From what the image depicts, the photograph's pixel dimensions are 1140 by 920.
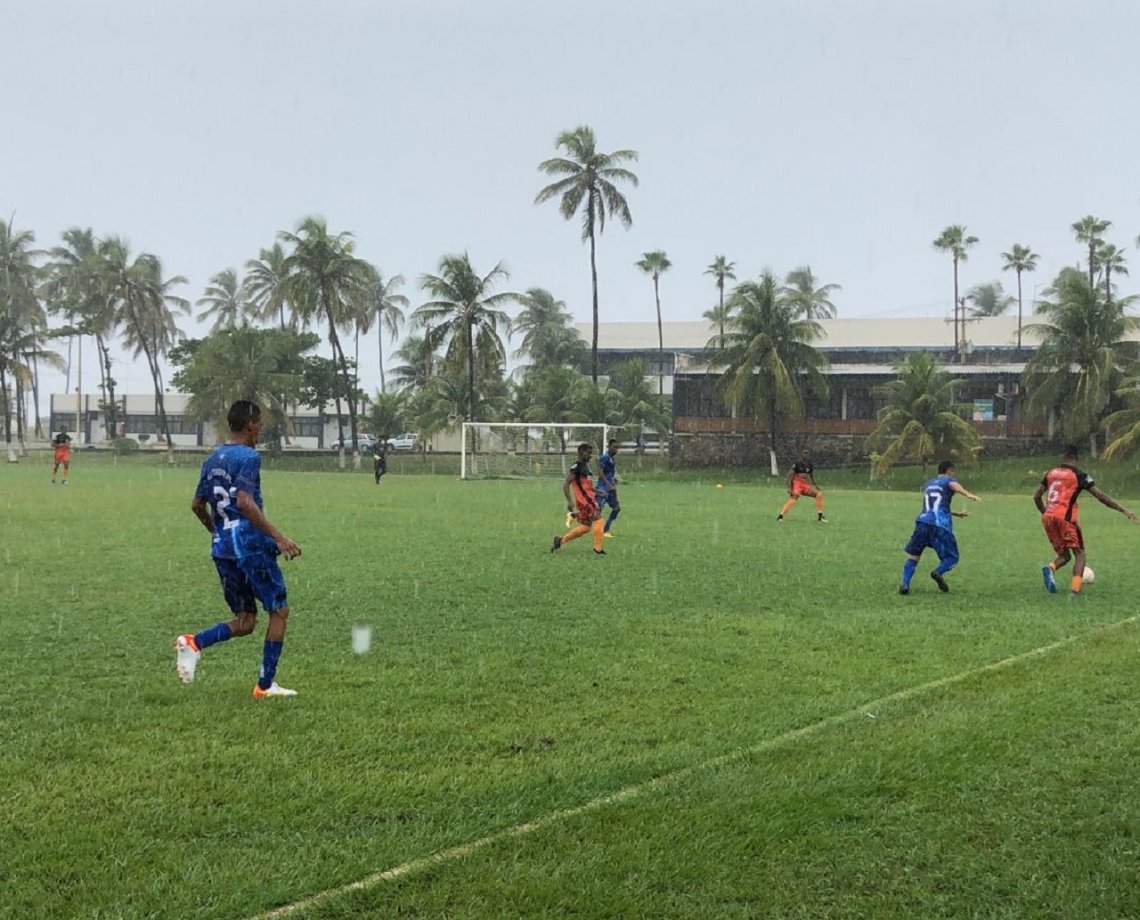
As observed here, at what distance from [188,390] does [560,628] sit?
56.1 m

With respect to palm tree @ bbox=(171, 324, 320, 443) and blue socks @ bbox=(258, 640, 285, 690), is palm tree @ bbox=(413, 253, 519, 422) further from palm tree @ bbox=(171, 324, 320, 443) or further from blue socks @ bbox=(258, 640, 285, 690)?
blue socks @ bbox=(258, 640, 285, 690)

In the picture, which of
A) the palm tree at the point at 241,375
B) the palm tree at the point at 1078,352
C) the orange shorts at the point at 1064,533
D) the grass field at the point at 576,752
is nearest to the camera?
the grass field at the point at 576,752

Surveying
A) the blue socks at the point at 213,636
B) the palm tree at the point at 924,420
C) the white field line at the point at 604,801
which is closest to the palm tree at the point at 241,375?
the palm tree at the point at 924,420

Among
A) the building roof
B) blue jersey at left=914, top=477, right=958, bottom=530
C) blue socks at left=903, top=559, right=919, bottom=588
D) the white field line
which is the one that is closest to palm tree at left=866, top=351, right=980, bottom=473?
the building roof

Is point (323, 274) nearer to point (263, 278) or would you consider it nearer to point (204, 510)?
point (263, 278)

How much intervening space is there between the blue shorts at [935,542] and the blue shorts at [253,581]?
708 centimetres

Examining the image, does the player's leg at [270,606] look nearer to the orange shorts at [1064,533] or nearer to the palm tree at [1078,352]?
the orange shorts at [1064,533]

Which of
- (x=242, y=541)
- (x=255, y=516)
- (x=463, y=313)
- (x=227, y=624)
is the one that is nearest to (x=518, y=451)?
(x=463, y=313)

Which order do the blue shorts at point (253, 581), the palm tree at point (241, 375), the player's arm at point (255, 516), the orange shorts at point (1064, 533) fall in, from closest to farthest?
1. the player's arm at point (255, 516)
2. the blue shorts at point (253, 581)
3. the orange shorts at point (1064, 533)
4. the palm tree at point (241, 375)

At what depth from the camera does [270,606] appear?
6359mm

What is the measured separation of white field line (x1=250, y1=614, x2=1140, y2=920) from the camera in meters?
3.67

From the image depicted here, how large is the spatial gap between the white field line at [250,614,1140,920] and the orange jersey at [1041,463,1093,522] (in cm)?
440

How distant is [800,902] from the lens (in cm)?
367

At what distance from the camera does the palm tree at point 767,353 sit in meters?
47.1
